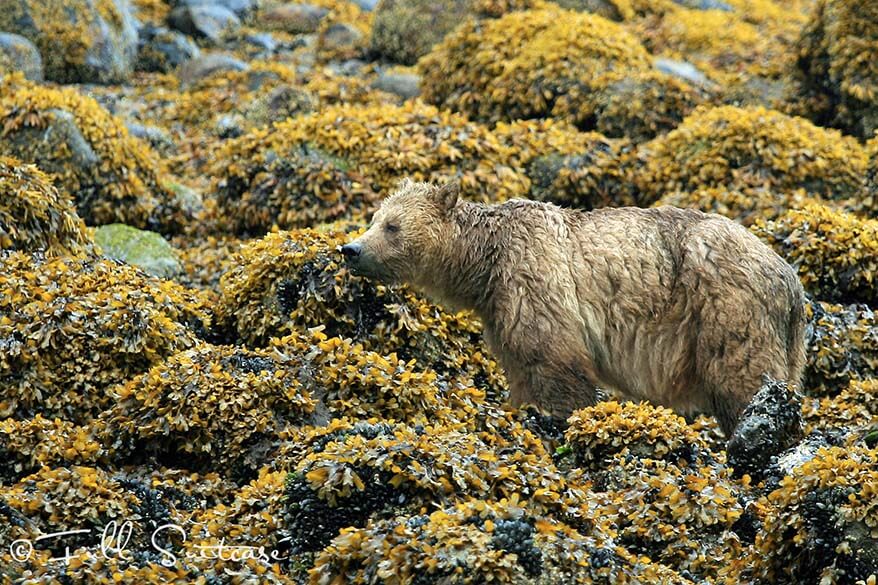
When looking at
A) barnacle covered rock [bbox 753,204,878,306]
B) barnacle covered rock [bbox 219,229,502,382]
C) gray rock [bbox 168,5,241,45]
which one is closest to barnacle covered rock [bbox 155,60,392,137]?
gray rock [bbox 168,5,241,45]

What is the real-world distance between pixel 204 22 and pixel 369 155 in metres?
9.41

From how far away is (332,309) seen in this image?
31.3 ft

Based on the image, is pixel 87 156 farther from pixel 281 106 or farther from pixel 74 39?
pixel 74 39

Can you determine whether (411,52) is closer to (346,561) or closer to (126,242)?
(126,242)

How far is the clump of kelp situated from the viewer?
6.32 meters

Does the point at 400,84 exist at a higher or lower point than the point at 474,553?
lower

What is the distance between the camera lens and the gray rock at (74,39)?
58.7ft

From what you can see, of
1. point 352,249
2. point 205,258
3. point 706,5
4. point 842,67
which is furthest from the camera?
point 706,5

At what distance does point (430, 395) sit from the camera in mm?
8328

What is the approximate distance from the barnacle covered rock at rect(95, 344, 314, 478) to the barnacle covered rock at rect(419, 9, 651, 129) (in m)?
8.04

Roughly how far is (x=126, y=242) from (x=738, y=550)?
711 cm

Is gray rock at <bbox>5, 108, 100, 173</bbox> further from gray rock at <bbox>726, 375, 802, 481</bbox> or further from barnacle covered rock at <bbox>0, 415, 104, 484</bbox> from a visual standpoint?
gray rock at <bbox>726, 375, 802, 481</bbox>

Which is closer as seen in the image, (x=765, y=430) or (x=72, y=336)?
(x=765, y=430)

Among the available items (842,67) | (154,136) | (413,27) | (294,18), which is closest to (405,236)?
(154,136)
